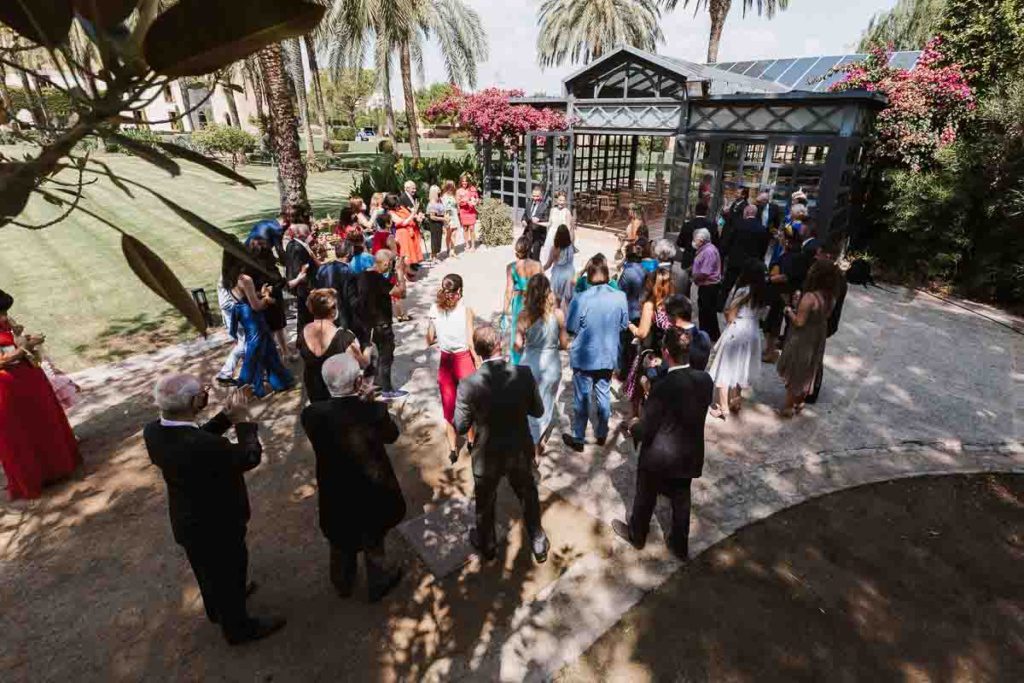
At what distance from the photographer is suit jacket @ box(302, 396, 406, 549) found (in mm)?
3178

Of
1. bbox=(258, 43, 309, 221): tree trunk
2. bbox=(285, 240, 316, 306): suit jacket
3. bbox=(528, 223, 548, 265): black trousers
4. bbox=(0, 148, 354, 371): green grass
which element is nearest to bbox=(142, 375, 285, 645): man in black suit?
bbox=(0, 148, 354, 371): green grass

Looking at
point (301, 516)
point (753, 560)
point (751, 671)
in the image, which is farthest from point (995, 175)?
point (301, 516)

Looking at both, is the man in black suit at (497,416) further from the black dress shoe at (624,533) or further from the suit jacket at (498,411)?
the black dress shoe at (624,533)

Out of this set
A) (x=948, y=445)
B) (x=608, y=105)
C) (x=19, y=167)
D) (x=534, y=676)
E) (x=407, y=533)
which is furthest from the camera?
(x=608, y=105)

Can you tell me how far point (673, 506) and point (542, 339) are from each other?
1765 mm

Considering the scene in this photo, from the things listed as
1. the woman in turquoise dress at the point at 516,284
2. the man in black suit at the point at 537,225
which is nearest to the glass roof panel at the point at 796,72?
the man in black suit at the point at 537,225

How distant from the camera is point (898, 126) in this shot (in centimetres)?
1095

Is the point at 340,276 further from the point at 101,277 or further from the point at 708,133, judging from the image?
the point at 708,133

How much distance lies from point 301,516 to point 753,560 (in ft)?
12.1

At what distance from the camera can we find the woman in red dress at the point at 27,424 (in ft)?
14.6

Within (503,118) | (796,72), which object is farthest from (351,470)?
(796,72)

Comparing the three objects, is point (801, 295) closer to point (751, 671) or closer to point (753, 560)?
point (753, 560)

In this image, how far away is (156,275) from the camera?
92 cm

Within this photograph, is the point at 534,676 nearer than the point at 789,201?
Yes
